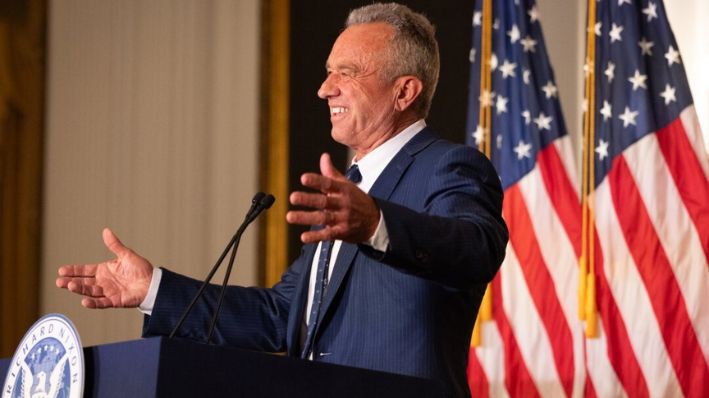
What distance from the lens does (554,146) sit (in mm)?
5109

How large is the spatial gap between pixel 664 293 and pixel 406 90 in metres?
2.17

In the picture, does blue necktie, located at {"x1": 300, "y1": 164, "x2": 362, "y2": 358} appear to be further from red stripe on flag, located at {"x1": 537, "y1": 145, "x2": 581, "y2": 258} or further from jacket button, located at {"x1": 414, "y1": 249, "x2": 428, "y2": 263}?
red stripe on flag, located at {"x1": 537, "y1": 145, "x2": 581, "y2": 258}

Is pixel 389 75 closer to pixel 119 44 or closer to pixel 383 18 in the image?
pixel 383 18

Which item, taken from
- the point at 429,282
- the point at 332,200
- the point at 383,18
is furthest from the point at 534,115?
the point at 332,200

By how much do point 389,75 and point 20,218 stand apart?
3.53 metres

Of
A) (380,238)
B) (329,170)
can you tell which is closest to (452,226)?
(380,238)

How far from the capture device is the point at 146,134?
592 centimetres

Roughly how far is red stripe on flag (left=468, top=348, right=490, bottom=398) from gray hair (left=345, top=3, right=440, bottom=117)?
2.26m

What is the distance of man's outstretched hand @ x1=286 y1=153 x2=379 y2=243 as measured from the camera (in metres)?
1.79

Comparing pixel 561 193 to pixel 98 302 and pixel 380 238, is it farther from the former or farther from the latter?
pixel 380 238

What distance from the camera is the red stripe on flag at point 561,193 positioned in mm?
4928

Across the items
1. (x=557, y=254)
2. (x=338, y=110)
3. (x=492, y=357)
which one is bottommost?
(x=492, y=357)

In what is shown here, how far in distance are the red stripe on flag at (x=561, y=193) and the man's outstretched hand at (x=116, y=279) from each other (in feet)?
8.71

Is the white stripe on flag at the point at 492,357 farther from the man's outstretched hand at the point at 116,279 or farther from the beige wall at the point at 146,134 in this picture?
the man's outstretched hand at the point at 116,279
